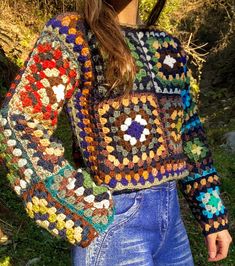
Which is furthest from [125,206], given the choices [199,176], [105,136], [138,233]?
[199,176]

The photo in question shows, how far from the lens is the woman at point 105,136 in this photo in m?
1.58

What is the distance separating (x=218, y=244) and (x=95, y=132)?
2.59 ft

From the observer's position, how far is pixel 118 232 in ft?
5.64

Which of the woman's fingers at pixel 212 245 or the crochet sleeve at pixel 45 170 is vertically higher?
the crochet sleeve at pixel 45 170

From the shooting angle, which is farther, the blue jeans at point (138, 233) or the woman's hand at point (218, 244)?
the woman's hand at point (218, 244)

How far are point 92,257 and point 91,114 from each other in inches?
19.4

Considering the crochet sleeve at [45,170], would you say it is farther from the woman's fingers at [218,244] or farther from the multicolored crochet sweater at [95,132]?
the woman's fingers at [218,244]

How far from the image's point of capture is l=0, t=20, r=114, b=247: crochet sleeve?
1573 millimetres

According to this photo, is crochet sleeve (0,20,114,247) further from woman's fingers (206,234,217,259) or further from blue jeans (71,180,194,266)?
woman's fingers (206,234,217,259)

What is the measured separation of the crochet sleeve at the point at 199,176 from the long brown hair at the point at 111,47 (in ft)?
1.27

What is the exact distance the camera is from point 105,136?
5.85 ft

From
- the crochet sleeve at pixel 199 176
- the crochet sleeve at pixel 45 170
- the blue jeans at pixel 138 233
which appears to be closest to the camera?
the crochet sleeve at pixel 45 170

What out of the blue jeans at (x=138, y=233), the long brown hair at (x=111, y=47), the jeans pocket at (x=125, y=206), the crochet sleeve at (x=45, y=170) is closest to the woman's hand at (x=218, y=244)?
the blue jeans at (x=138, y=233)

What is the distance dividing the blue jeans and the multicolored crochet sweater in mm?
53
